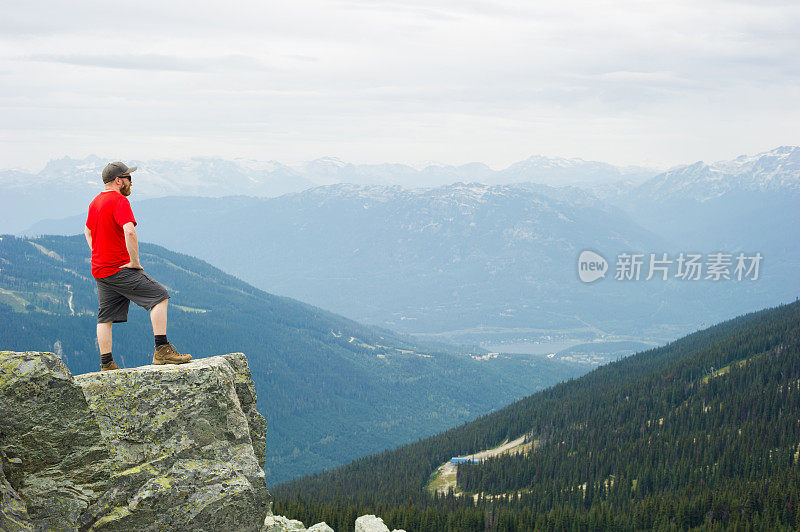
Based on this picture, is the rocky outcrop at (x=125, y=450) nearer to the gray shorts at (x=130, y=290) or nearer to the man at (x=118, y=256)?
the man at (x=118, y=256)

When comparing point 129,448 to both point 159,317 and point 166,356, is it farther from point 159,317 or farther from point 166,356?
point 159,317

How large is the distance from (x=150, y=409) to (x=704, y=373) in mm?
182821

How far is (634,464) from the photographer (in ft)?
437

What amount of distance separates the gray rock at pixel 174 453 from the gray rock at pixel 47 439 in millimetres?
643

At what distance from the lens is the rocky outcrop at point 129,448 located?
66.7 feet

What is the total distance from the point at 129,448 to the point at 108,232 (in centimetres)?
754

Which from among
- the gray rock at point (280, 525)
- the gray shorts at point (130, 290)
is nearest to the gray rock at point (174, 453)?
the gray shorts at point (130, 290)

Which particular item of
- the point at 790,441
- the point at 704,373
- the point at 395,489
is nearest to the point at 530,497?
the point at 395,489

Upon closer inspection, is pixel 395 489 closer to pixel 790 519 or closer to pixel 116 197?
pixel 790 519

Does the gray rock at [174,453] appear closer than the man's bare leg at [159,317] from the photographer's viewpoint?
Yes

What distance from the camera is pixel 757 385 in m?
157

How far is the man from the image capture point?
23.4 meters

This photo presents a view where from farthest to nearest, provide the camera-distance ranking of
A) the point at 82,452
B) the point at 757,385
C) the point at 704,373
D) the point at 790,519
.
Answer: the point at 704,373 → the point at 757,385 → the point at 790,519 → the point at 82,452

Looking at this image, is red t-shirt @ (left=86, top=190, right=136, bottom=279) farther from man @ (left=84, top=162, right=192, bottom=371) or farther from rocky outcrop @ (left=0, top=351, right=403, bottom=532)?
rocky outcrop @ (left=0, top=351, right=403, bottom=532)
